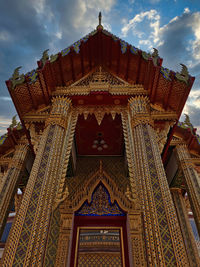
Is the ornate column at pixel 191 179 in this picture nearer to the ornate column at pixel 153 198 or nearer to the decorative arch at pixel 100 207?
the ornate column at pixel 153 198

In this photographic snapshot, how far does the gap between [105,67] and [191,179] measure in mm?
5710

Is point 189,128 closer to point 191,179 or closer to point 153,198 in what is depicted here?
point 191,179

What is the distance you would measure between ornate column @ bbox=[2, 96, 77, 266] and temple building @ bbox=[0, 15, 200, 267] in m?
0.02

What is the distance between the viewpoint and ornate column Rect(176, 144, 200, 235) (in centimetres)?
678

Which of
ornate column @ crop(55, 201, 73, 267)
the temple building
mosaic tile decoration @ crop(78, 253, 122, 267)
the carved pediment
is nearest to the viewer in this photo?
the temple building

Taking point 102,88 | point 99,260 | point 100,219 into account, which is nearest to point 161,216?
point 100,219

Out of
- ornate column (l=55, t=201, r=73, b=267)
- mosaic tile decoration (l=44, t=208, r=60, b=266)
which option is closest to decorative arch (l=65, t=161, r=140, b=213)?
ornate column (l=55, t=201, r=73, b=267)

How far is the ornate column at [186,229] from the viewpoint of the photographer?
25.8 feet

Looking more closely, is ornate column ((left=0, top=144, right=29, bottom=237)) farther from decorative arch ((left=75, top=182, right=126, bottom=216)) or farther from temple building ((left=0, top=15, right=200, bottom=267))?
decorative arch ((left=75, top=182, right=126, bottom=216))

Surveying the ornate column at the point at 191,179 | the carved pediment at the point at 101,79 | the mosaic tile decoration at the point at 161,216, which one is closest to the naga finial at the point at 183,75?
the carved pediment at the point at 101,79

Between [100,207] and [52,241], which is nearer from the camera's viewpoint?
[52,241]

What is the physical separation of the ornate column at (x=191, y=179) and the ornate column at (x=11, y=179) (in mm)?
6603

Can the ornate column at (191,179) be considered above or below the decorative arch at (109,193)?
above

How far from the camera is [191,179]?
7.50 m
